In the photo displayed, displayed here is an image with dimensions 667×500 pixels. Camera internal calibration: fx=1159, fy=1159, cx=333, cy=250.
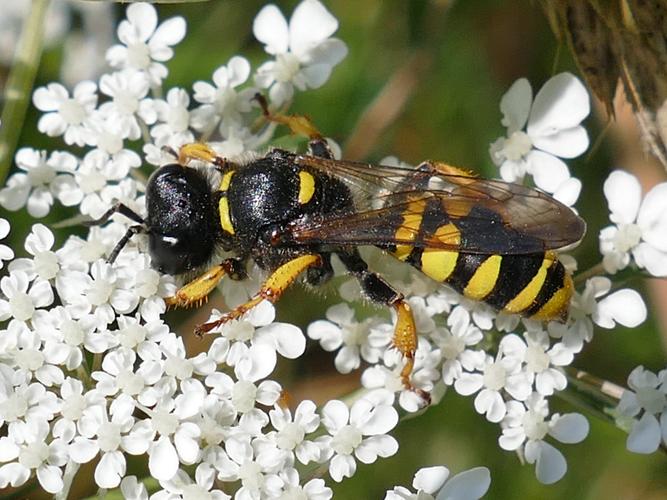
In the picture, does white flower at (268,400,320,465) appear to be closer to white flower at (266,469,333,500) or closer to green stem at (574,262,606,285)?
white flower at (266,469,333,500)

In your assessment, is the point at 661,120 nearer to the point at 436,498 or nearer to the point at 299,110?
the point at 436,498

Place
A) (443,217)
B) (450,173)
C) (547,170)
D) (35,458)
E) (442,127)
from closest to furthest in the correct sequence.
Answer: (35,458), (443,217), (450,173), (547,170), (442,127)

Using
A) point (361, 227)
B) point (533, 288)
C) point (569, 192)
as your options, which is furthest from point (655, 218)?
point (361, 227)

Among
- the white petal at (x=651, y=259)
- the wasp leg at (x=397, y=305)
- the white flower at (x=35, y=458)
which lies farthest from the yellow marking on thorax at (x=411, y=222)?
the white flower at (x=35, y=458)

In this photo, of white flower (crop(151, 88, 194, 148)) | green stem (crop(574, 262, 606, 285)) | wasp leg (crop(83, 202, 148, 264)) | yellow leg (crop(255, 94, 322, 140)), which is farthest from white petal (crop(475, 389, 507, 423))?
white flower (crop(151, 88, 194, 148))

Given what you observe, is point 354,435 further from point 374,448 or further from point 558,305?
point 558,305

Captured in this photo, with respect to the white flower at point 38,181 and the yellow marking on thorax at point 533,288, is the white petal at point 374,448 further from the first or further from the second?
the white flower at point 38,181
